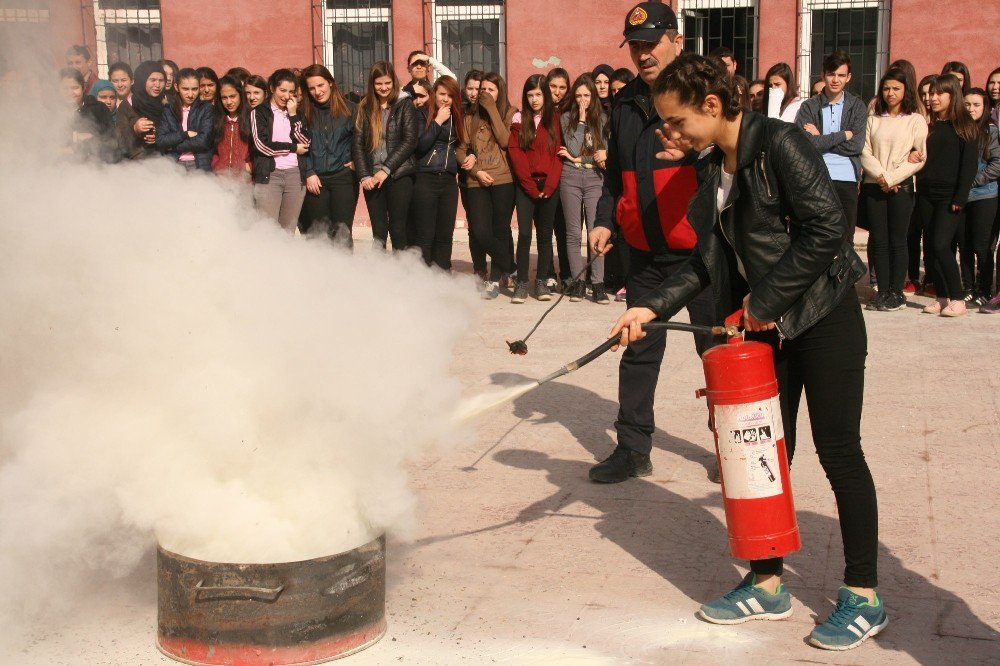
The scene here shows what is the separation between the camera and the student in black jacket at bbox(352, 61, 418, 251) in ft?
34.4

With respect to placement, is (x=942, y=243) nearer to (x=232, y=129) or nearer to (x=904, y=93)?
(x=904, y=93)

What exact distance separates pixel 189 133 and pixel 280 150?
2.65 ft

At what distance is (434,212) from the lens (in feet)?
35.5

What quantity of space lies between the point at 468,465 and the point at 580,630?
1968mm

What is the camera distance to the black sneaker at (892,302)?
1020cm

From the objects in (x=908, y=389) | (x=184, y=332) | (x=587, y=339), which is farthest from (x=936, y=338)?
(x=184, y=332)

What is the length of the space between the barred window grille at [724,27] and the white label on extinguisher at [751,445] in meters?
11.3

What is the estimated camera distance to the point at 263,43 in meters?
15.2

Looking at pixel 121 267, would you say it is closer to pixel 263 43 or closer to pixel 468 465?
pixel 468 465

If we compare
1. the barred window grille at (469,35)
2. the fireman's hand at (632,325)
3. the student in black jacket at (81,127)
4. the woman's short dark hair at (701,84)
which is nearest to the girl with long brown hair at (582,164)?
the student in black jacket at (81,127)

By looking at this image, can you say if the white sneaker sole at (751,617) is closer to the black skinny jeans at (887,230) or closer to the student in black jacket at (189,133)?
the black skinny jeans at (887,230)

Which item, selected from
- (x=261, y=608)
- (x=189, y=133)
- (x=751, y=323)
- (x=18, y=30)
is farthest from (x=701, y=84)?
(x=189, y=133)

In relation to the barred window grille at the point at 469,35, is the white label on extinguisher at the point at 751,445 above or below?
below

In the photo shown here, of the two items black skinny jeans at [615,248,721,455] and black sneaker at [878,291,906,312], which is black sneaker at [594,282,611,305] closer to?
black sneaker at [878,291,906,312]
